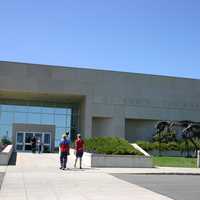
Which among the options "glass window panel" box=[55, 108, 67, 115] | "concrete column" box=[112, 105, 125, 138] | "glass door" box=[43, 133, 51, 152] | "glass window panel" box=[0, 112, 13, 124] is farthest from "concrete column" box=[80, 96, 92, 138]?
"glass window panel" box=[0, 112, 13, 124]

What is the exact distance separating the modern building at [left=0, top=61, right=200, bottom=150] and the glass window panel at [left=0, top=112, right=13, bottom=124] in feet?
0.36

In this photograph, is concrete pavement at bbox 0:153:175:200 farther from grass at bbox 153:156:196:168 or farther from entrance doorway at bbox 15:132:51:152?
entrance doorway at bbox 15:132:51:152

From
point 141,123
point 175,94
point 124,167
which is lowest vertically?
point 124,167

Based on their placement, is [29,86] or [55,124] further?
[55,124]

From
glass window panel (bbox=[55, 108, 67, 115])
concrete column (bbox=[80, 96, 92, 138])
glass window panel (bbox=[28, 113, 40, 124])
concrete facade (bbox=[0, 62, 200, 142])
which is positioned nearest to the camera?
concrete facade (bbox=[0, 62, 200, 142])

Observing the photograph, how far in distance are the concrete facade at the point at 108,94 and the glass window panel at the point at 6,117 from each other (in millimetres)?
2083

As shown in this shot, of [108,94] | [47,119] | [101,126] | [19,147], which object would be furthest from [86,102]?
[19,147]

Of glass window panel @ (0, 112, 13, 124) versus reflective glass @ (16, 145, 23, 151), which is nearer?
reflective glass @ (16, 145, 23, 151)

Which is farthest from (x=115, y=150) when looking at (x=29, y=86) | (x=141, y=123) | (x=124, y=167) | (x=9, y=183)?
(x=141, y=123)

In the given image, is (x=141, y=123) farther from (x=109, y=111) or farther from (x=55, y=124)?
(x=55, y=124)

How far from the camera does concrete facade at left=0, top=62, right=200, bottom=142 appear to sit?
43188 millimetres

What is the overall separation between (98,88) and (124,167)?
23.1m

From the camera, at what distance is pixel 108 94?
45188mm

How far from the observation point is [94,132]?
154 ft
